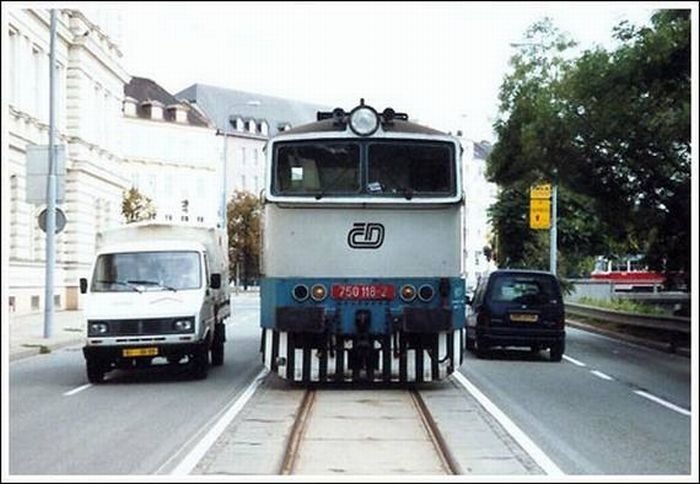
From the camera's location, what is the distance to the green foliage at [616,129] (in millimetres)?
19359

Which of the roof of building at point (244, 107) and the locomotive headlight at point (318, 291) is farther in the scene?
the roof of building at point (244, 107)

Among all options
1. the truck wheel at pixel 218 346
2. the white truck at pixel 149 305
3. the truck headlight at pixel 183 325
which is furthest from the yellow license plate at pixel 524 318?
the truck headlight at pixel 183 325

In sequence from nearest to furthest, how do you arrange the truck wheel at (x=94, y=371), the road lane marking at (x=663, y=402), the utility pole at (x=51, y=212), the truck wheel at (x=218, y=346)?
the road lane marking at (x=663, y=402), the truck wheel at (x=94, y=371), the truck wheel at (x=218, y=346), the utility pole at (x=51, y=212)

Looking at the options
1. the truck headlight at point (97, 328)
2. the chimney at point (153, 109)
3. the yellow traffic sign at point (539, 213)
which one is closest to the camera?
the truck headlight at point (97, 328)

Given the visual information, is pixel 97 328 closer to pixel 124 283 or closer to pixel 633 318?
pixel 124 283

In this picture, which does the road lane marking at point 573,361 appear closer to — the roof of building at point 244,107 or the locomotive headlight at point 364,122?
the locomotive headlight at point 364,122

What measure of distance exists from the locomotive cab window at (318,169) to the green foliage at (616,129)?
564 cm

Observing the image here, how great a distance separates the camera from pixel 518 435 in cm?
1173

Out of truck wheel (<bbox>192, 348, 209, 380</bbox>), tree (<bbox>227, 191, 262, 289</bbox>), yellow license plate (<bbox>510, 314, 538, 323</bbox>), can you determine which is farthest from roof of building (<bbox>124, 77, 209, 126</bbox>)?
truck wheel (<bbox>192, 348, 209, 380</bbox>)

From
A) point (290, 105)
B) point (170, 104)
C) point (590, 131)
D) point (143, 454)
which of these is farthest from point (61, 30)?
point (290, 105)

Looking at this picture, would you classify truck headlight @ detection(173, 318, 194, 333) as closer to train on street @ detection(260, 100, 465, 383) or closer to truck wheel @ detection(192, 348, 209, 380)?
truck wheel @ detection(192, 348, 209, 380)

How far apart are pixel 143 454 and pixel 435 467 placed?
277 centimetres

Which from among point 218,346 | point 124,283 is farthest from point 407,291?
point 218,346

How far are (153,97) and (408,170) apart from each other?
93.6 meters
